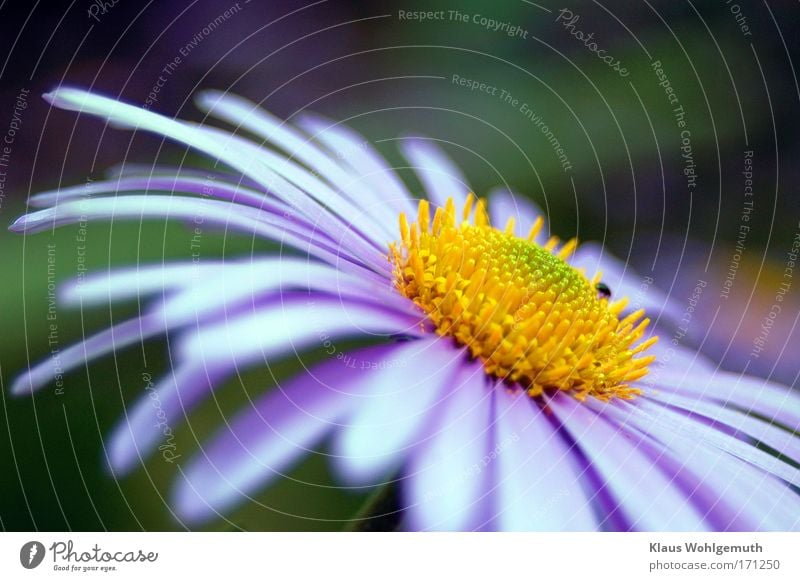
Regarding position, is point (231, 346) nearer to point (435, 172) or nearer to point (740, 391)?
point (435, 172)

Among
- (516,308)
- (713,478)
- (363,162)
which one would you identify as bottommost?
(713,478)

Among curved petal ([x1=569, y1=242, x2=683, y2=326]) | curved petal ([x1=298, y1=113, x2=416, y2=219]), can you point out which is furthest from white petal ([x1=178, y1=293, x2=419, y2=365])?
curved petal ([x1=569, y1=242, x2=683, y2=326])

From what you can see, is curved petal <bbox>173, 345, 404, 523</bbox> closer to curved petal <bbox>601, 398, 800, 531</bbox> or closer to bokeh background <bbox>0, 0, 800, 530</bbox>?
bokeh background <bbox>0, 0, 800, 530</bbox>

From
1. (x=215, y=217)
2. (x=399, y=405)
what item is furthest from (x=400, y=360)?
(x=215, y=217)

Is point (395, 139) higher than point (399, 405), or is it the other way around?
point (395, 139)

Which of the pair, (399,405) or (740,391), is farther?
(740,391)

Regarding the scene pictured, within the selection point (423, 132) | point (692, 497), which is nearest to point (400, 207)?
point (423, 132)
